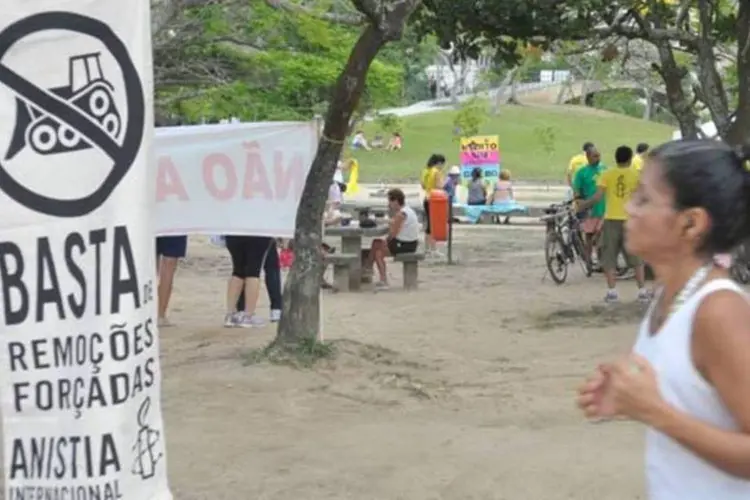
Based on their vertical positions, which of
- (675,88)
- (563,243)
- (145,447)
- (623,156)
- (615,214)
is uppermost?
(675,88)

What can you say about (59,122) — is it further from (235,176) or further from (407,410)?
(235,176)

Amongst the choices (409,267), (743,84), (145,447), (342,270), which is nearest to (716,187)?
(145,447)

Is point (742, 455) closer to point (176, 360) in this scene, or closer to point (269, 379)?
point (269, 379)

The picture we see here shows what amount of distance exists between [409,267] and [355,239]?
0.77 meters

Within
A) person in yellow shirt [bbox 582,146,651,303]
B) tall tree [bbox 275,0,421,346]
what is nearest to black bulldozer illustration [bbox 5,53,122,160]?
tall tree [bbox 275,0,421,346]

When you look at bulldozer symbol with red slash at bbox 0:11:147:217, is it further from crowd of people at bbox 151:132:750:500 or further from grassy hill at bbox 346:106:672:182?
grassy hill at bbox 346:106:672:182

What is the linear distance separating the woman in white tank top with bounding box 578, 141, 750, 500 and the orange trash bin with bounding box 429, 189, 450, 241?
17.7m

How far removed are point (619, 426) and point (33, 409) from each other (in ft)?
14.3

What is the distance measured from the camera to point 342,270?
52.4 feet

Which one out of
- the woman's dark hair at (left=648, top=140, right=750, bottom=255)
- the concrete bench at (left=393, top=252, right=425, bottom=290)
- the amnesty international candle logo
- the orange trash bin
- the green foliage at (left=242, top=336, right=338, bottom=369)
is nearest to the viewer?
the woman's dark hair at (left=648, top=140, right=750, bottom=255)

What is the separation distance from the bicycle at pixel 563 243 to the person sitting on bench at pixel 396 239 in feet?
5.52

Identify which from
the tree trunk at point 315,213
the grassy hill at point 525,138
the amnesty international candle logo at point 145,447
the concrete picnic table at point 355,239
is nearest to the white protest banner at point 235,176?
the tree trunk at point 315,213

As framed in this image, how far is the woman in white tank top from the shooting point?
8.14ft

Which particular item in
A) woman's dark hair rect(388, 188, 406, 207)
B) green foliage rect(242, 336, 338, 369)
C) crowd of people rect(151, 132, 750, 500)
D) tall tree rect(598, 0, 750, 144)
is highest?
tall tree rect(598, 0, 750, 144)
